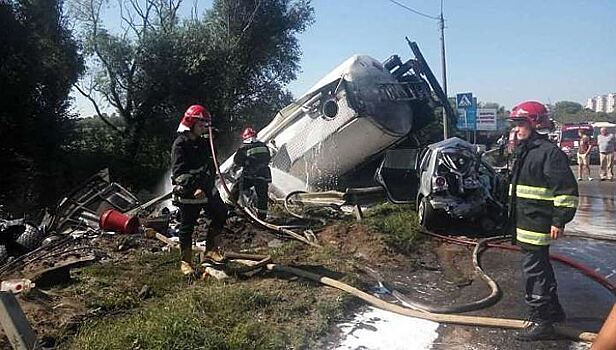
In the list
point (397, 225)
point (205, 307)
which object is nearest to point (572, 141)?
point (397, 225)

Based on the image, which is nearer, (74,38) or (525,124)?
(525,124)

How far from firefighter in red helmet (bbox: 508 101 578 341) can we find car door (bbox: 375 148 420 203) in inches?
215

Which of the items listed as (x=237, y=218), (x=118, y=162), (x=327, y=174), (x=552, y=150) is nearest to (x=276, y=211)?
(x=237, y=218)

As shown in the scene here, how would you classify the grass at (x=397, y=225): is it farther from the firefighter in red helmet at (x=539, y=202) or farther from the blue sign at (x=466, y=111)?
Answer: the blue sign at (x=466, y=111)

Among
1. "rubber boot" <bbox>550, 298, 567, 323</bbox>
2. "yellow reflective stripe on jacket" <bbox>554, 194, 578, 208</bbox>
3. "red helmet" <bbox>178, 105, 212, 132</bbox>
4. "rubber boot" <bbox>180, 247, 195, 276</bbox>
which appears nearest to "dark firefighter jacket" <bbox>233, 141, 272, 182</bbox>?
"red helmet" <bbox>178, 105, 212, 132</bbox>

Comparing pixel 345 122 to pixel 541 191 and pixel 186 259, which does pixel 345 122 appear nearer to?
pixel 186 259

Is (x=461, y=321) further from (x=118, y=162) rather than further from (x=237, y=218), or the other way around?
(x=118, y=162)

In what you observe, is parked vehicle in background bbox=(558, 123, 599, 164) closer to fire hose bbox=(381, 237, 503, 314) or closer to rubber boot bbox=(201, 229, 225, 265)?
fire hose bbox=(381, 237, 503, 314)

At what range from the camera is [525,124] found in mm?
4355

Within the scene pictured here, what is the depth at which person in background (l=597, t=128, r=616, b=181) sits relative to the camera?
15.5 metres

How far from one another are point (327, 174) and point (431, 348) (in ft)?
25.7

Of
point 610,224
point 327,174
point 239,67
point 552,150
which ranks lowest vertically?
point 610,224

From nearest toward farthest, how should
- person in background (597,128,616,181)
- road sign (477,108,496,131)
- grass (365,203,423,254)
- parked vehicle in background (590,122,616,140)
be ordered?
grass (365,203,423,254), person in background (597,128,616,181), road sign (477,108,496,131), parked vehicle in background (590,122,616,140)

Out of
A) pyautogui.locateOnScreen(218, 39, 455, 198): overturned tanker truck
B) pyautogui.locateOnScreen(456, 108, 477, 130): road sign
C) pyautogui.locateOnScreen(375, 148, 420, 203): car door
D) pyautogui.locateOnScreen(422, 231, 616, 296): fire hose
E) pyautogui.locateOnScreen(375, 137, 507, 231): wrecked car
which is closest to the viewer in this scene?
pyautogui.locateOnScreen(422, 231, 616, 296): fire hose
